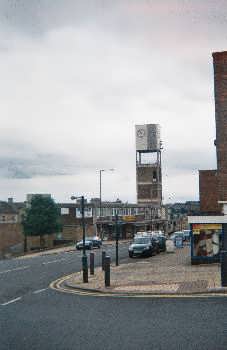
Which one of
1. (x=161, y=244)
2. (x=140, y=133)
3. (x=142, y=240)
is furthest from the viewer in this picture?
(x=140, y=133)

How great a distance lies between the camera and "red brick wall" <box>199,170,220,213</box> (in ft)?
144

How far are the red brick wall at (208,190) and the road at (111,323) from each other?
87.5 ft

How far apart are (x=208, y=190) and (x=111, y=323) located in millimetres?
31793

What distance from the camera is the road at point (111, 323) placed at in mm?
11344

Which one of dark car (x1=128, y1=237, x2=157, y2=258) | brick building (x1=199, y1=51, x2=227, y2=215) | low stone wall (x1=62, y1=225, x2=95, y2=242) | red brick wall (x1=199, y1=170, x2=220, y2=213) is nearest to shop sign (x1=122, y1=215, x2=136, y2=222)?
low stone wall (x1=62, y1=225, x2=95, y2=242)

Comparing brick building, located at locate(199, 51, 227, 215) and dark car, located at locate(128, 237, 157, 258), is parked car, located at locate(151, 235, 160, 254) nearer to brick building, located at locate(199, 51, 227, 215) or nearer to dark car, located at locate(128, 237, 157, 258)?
dark car, located at locate(128, 237, 157, 258)

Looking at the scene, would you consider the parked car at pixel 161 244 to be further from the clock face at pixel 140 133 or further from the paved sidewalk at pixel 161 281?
the clock face at pixel 140 133

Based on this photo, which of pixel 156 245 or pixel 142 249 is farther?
pixel 156 245

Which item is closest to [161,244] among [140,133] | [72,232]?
[72,232]

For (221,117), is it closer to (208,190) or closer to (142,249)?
(142,249)

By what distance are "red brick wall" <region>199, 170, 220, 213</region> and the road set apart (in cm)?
2666

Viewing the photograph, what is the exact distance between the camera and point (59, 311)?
1558cm

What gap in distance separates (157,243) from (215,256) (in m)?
15.5

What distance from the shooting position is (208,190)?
44125 millimetres
